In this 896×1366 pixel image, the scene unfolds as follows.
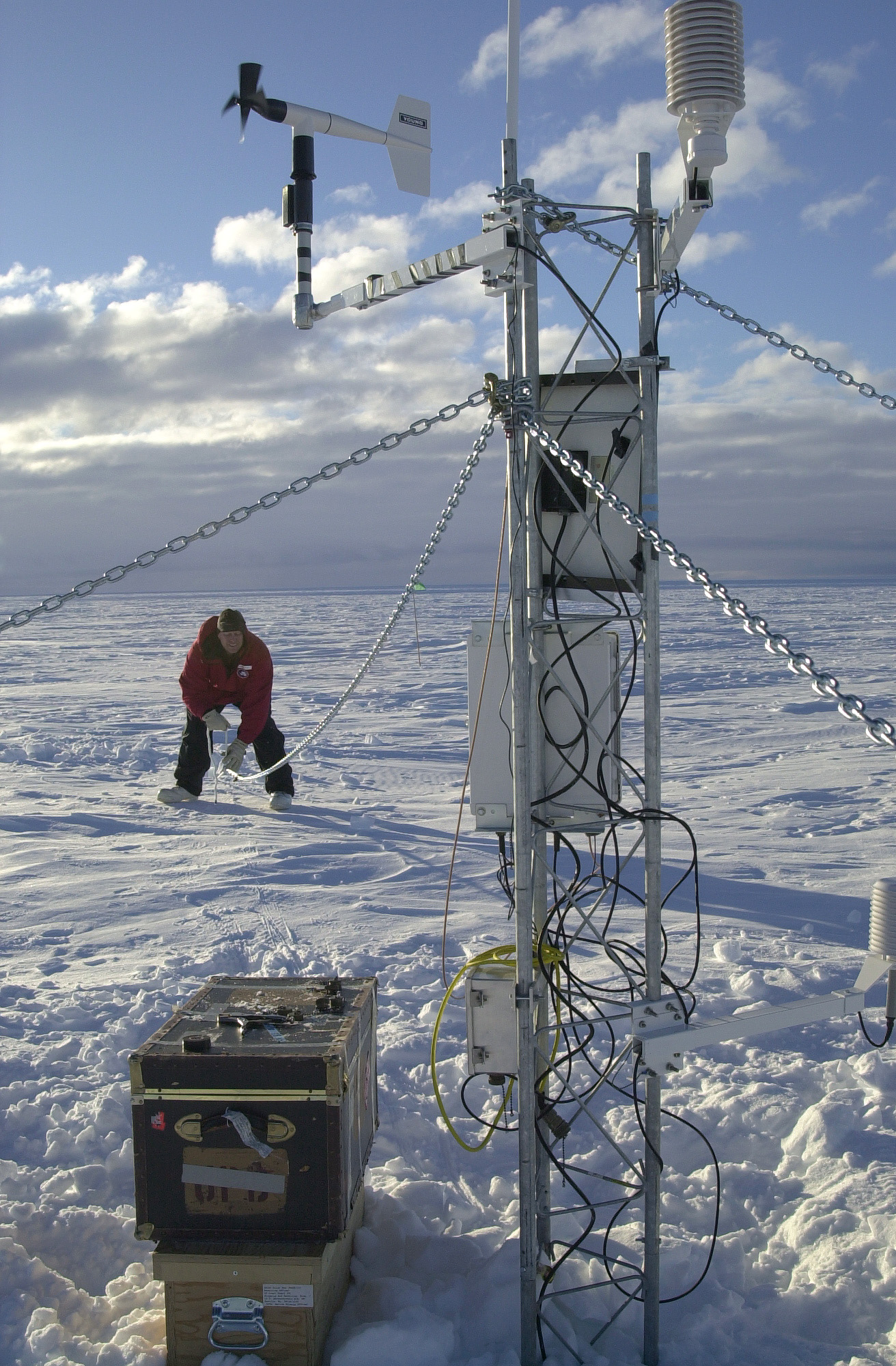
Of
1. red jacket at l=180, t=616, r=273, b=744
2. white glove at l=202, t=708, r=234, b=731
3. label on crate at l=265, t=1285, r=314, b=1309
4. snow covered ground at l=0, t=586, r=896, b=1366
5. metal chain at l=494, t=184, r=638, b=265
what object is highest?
metal chain at l=494, t=184, r=638, b=265

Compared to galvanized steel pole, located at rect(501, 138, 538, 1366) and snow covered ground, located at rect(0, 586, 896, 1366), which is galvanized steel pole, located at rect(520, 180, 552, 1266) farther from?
snow covered ground, located at rect(0, 586, 896, 1366)

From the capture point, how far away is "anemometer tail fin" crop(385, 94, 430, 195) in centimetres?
354

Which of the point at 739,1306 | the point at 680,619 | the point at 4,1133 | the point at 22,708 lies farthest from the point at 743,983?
the point at 680,619

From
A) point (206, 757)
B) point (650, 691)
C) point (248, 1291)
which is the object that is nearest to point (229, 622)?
point (206, 757)

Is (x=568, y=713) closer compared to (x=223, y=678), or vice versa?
(x=568, y=713)

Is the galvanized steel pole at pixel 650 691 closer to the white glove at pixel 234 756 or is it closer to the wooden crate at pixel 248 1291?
the wooden crate at pixel 248 1291

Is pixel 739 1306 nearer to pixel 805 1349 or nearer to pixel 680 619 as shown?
pixel 805 1349

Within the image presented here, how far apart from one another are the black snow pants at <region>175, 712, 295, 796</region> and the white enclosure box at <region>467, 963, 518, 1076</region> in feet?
20.7

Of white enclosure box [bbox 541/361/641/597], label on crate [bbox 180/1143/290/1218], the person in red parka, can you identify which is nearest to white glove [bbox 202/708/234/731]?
the person in red parka

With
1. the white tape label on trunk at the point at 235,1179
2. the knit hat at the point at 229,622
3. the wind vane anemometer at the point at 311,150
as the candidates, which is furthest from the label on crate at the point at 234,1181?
the knit hat at the point at 229,622

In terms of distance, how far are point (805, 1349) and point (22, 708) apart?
55.0 feet

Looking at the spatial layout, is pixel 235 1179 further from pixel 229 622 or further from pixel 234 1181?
pixel 229 622

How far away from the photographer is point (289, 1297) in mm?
2998

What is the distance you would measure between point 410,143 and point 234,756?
→ 21.7 feet
